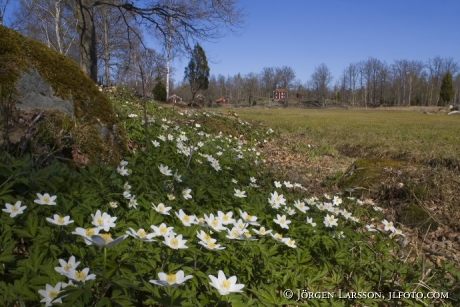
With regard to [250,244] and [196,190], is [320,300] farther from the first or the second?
[196,190]

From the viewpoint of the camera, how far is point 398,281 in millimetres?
2232

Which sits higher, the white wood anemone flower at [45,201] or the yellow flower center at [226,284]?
the white wood anemone flower at [45,201]

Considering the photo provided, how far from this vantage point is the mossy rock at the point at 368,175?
477 centimetres

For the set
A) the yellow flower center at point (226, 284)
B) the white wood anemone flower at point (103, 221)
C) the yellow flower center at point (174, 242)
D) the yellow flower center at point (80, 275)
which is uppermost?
the white wood anemone flower at point (103, 221)

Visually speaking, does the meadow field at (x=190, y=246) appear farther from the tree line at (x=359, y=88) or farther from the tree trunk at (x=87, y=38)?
the tree line at (x=359, y=88)

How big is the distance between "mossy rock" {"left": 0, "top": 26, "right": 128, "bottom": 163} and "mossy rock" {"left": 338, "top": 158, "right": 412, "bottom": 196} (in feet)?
11.8

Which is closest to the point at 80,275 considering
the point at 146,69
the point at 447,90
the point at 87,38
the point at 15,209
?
the point at 15,209

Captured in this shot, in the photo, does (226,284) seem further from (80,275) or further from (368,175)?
(368,175)

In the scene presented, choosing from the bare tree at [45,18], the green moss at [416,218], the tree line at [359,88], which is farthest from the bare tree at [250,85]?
the green moss at [416,218]

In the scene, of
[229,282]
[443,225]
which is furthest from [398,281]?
[443,225]

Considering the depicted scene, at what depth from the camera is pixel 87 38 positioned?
11.1m

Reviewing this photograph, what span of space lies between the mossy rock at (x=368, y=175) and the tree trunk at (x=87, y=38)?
9556 millimetres

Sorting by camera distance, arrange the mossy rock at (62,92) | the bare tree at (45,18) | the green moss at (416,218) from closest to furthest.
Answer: the mossy rock at (62,92), the green moss at (416,218), the bare tree at (45,18)

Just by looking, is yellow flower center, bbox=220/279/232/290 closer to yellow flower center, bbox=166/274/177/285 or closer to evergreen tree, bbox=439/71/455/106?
yellow flower center, bbox=166/274/177/285
